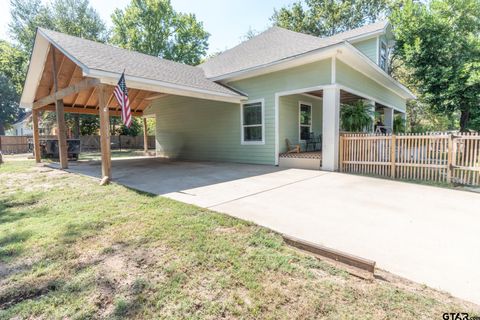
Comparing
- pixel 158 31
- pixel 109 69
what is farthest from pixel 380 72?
pixel 158 31

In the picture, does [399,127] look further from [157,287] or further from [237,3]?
[157,287]

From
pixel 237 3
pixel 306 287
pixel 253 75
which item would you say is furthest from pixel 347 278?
pixel 237 3

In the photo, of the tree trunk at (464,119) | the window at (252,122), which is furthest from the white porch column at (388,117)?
the window at (252,122)

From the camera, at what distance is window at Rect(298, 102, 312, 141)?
10.6m

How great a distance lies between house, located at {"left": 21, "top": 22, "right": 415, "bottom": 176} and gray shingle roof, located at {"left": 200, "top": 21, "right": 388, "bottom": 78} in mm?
72

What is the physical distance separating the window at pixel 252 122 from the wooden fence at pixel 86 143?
1501 centimetres

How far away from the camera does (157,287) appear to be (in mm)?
2135

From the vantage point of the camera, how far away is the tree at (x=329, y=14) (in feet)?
71.5

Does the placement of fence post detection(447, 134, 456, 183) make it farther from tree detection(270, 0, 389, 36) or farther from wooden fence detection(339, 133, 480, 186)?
tree detection(270, 0, 389, 36)

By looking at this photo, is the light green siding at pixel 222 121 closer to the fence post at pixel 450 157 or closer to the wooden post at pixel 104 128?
the fence post at pixel 450 157

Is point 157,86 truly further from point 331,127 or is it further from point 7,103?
point 7,103

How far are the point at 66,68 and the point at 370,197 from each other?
409 inches

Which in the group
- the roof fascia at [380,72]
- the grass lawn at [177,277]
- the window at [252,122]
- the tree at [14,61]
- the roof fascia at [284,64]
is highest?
the tree at [14,61]

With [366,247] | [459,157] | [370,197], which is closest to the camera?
[366,247]
